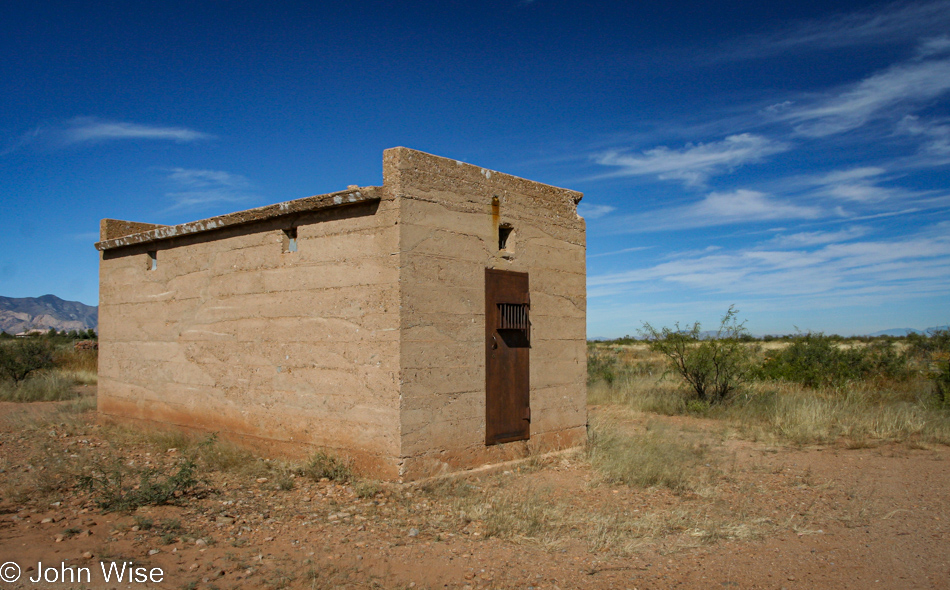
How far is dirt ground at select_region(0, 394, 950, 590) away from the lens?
14.0 feet

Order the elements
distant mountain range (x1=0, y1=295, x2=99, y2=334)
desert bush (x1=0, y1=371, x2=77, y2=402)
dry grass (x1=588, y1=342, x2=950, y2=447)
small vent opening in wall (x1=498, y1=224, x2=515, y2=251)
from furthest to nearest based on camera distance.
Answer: distant mountain range (x1=0, y1=295, x2=99, y2=334)
desert bush (x1=0, y1=371, x2=77, y2=402)
dry grass (x1=588, y1=342, x2=950, y2=447)
small vent opening in wall (x1=498, y1=224, x2=515, y2=251)

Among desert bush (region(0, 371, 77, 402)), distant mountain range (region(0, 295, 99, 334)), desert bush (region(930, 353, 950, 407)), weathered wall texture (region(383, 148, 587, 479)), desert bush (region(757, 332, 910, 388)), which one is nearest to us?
weathered wall texture (region(383, 148, 587, 479))

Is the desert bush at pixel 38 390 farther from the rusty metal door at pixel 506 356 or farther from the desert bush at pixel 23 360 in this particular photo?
the rusty metal door at pixel 506 356

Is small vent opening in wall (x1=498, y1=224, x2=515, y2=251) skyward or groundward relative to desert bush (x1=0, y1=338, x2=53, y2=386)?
skyward

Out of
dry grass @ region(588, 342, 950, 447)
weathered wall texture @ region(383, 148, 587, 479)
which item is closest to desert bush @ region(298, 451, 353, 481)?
weathered wall texture @ region(383, 148, 587, 479)

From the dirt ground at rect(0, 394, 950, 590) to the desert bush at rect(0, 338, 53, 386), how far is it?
11.0 metres

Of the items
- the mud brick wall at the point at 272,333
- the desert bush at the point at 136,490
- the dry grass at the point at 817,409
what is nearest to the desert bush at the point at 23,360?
the mud brick wall at the point at 272,333

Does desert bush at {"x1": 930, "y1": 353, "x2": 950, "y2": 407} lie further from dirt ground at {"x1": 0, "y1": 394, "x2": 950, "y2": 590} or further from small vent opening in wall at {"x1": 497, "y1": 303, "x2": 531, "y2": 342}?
small vent opening in wall at {"x1": 497, "y1": 303, "x2": 531, "y2": 342}

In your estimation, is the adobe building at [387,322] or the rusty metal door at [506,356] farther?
the rusty metal door at [506,356]

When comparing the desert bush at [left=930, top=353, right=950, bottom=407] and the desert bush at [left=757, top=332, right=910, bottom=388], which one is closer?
the desert bush at [left=930, top=353, right=950, bottom=407]

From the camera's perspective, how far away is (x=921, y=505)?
6336 millimetres

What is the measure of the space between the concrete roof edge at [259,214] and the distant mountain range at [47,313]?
12419 cm

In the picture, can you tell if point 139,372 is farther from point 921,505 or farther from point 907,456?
point 907,456

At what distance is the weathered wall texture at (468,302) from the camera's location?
21.0 ft
